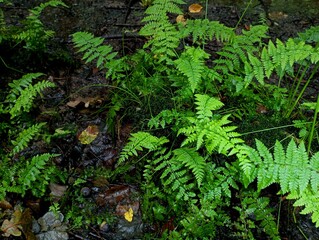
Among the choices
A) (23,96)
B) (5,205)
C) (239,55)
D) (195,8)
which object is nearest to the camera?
(5,205)

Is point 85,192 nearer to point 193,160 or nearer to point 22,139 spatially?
point 22,139

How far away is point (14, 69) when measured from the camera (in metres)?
3.85

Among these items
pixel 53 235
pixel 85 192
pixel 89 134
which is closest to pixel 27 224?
pixel 53 235

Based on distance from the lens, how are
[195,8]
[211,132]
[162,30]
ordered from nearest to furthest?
[211,132], [162,30], [195,8]

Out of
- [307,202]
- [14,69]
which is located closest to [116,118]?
[14,69]

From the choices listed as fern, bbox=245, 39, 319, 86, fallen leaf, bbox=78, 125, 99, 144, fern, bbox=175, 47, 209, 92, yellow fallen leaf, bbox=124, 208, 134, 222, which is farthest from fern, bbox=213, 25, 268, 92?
yellow fallen leaf, bbox=124, 208, 134, 222

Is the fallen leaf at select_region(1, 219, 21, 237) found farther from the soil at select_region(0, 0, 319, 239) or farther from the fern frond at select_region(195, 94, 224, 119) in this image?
the fern frond at select_region(195, 94, 224, 119)

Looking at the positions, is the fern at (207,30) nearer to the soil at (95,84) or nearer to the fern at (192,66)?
the fern at (192,66)

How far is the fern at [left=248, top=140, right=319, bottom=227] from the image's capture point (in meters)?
2.46

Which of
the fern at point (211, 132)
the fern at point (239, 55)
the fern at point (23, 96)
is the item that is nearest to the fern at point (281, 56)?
the fern at point (239, 55)

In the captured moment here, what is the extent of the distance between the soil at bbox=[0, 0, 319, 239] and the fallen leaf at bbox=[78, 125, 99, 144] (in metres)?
0.04

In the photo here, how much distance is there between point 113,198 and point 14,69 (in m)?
1.91

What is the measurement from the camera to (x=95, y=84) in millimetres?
4000

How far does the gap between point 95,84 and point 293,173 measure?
2.42 meters
